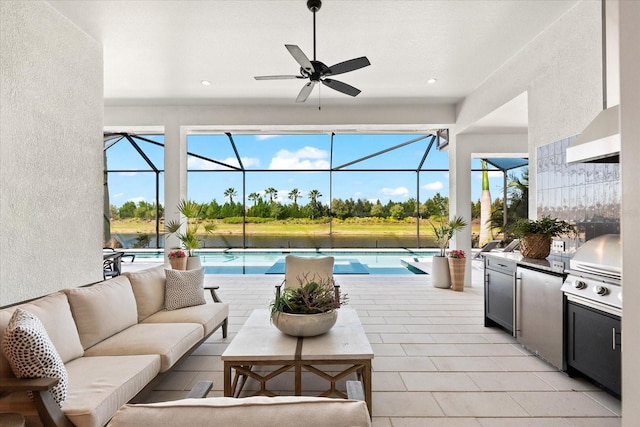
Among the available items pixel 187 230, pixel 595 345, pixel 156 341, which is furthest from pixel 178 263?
pixel 595 345

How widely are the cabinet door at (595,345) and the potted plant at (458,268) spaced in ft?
10.9

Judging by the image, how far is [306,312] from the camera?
8.13 ft

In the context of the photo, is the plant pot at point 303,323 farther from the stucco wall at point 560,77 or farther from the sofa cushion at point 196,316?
the stucco wall at point 560,77

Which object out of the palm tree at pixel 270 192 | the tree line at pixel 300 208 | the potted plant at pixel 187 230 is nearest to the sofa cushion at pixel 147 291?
the potted plant at pixel 187 230

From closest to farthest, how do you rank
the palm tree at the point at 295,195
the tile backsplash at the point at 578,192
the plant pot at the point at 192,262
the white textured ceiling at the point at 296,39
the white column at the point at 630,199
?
the white column at the point at 630,199 → the tile backsplash at the point at 578,192 → the white textured ceiling at the point at 296,39 → the plant pot at the point at 192,262 → the palm tree at the point at 295,195

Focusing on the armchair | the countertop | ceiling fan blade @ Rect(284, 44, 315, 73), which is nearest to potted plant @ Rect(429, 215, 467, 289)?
the countertop

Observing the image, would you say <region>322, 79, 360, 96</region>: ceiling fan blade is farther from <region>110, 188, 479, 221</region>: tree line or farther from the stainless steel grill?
<region>110, 188, 479, 221</region>: tree line

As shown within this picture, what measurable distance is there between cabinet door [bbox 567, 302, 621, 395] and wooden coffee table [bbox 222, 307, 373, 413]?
158 centimetres

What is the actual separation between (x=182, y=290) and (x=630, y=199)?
335cm

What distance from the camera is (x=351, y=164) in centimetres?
984

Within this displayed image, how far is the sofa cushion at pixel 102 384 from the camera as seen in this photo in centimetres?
167

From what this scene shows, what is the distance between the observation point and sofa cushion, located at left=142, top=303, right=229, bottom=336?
10.2 ft

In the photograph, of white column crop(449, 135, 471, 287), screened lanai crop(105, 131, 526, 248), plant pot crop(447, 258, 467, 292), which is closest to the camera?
plant pot crop(447, 258, 467, 292)

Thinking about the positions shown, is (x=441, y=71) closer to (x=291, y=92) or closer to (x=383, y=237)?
(x=291, y=92)
